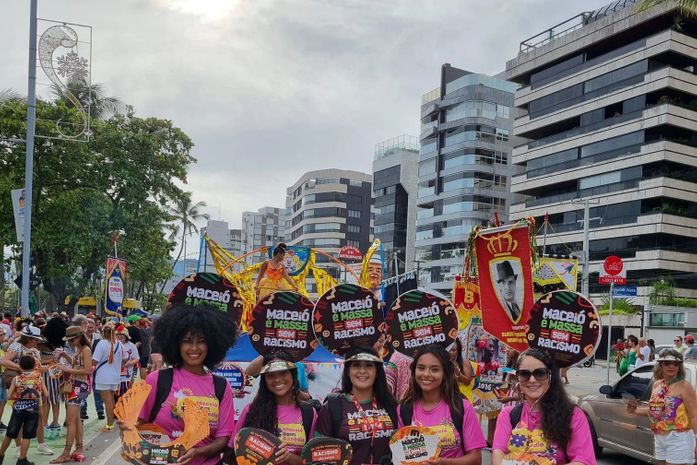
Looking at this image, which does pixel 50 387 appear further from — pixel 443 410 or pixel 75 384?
pixel 443 410

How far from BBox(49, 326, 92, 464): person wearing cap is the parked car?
249 inches

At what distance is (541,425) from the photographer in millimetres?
3615

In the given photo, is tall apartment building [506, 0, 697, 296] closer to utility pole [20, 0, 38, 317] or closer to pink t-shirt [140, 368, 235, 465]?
utility pole [20, 0, 38, 317]

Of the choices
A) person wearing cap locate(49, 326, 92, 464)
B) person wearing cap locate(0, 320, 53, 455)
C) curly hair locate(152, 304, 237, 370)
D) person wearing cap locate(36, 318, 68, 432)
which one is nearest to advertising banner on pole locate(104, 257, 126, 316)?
person wearing cap locate(36, 318, 68, 432)

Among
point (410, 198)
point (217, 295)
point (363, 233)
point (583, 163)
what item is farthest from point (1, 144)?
point (363, 233)

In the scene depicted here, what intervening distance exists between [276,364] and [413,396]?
86 cm

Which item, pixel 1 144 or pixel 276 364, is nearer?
pixel 276 364

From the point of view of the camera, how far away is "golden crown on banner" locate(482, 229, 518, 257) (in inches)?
317

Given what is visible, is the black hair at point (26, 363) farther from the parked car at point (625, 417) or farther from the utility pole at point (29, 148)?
the utility pole at point (29, 148)

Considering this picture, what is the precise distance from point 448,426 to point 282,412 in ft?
3.25

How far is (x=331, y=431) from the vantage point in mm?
3945

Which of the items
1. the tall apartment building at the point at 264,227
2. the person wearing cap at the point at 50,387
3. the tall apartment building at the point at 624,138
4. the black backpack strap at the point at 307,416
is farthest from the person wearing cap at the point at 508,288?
the tall apartment building at the point at 264,227

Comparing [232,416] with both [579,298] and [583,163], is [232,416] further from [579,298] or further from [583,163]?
[583,163]

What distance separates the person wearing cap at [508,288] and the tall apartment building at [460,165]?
200 feet
